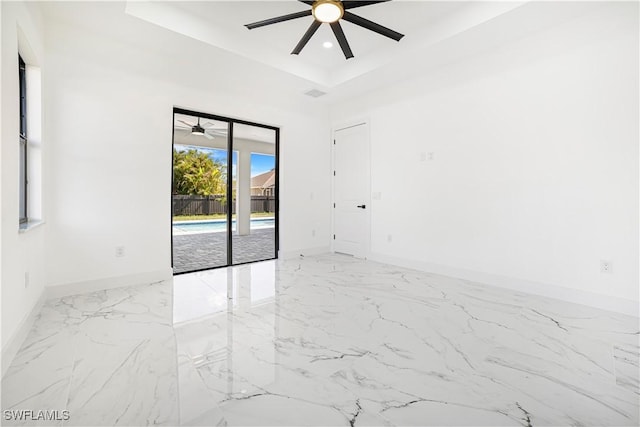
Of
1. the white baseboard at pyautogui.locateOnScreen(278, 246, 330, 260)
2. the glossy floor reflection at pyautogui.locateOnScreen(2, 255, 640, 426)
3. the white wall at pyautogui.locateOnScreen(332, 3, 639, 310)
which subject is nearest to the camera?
the glossy floor reflection at pyautogui.locateOnScreen(2, 255, 640, 426)

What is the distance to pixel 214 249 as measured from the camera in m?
5.38

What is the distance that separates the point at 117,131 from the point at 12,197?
163cm

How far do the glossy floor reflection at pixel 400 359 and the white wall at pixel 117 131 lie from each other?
94cm

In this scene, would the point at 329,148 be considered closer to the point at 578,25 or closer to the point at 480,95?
the point at 480,95

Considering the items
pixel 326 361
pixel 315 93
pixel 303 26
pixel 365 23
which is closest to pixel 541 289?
pixel 326 361

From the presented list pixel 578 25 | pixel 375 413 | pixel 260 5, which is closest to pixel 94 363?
pixel 375 413

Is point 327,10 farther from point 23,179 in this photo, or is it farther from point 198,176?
point 23,179

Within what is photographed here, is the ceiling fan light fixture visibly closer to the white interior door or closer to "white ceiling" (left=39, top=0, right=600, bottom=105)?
"white ceiling" (left=39, top=0, right=600, bottom=105)

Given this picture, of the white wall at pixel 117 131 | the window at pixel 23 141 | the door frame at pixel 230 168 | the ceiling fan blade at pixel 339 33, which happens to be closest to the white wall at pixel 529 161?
the ceiling fan blade at pixel 339 33

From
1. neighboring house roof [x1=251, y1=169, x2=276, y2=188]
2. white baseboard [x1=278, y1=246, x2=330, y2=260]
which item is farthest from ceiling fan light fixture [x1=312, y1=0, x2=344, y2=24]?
white baseboard [x1=278, y1=246, x2=330, y2=260]

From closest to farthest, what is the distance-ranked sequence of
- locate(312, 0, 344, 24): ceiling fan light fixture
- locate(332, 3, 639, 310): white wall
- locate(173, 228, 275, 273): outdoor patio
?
1. locate(312, 0, 344, 24): ceiling fan light fixture
2. locate(332, 3, 639, 310): white wall
3. locate(173, 228, 275, 273): outdoor patio

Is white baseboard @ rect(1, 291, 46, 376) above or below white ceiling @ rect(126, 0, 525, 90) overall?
below

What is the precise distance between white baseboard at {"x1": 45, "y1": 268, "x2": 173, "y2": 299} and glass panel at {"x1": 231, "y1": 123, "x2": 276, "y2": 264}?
3.98ft

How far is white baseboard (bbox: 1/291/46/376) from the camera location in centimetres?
178
